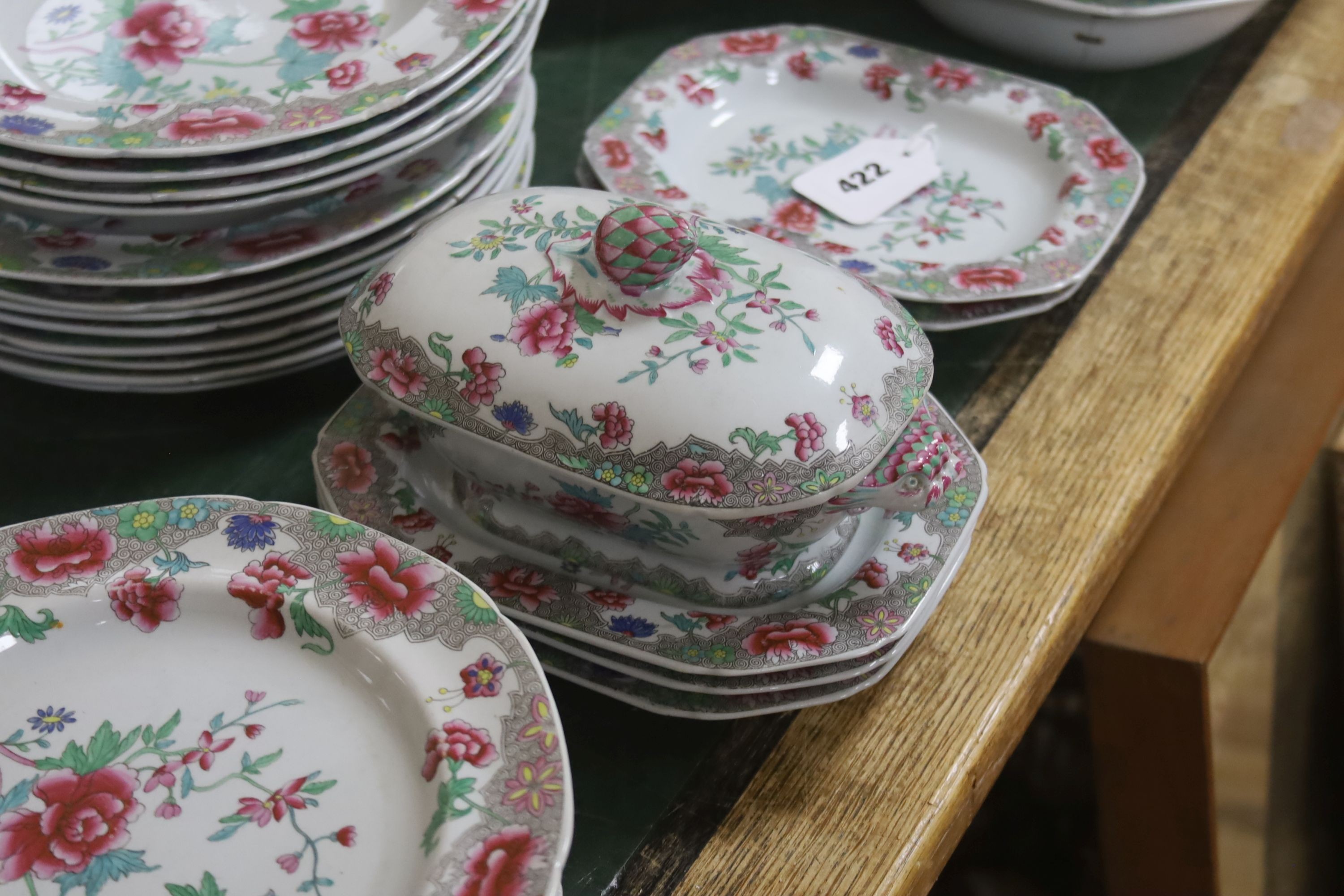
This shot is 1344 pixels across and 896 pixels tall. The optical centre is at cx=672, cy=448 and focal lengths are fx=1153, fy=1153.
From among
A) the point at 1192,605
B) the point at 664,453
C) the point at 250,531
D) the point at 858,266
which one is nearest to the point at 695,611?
the point at 664,453

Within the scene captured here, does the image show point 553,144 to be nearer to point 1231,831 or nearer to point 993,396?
point 993,396

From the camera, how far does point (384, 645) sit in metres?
0.48

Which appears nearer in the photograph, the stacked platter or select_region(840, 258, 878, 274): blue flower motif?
the stacked platter

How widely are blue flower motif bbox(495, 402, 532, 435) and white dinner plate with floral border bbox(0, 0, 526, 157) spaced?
7.5 inches

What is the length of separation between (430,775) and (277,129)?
0.34 meters

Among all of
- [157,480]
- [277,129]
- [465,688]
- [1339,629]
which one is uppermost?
[277,129]

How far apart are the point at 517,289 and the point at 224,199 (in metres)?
0.18

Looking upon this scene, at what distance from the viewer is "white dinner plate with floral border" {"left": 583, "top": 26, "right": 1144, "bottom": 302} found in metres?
0.81

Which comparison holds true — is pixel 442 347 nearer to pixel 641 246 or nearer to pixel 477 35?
pixel 641 246

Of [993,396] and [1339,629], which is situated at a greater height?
[993,396]

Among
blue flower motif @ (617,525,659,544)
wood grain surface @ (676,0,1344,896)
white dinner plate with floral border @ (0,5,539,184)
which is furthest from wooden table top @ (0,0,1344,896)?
white dinner plate with floral border @ (0,5,539,184)

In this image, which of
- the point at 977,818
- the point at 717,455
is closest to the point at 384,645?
the point at 717,455

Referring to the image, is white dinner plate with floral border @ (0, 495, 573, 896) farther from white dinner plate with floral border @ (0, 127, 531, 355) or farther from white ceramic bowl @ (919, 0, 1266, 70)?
white ceramic bowl @ (919, 0, 1266, 70)

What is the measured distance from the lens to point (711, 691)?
→ 21.7 inches
